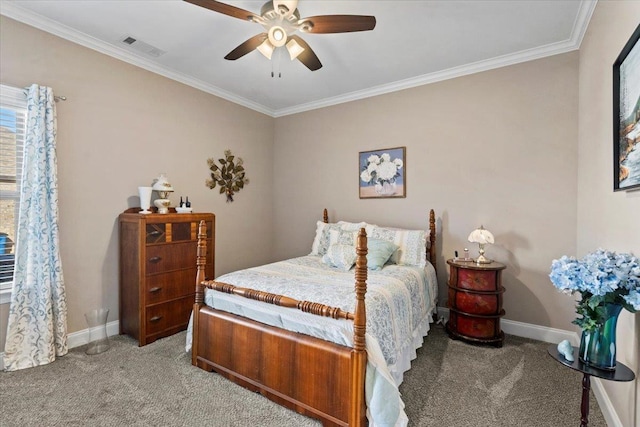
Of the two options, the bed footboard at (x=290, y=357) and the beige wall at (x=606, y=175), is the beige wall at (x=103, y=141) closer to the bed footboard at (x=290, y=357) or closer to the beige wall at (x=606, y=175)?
the bed footboard at (x=290, y=357)

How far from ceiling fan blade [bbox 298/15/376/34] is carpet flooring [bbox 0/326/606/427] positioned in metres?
2.51

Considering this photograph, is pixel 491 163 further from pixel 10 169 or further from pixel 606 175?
pixel 10 169

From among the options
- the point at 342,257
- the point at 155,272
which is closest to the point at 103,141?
the point at 155,272

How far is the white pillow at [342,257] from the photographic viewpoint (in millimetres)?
2871

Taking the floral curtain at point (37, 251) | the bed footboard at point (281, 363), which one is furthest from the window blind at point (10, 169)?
the bed footboard at point (281, 363)

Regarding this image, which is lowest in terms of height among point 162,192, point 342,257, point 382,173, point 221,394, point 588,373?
point 221,394

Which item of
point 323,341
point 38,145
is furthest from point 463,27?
point 38,145

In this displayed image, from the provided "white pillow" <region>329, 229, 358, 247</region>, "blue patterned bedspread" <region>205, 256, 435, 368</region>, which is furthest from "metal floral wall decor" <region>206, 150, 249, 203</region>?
"blue patterned bedspread" <region>205, 256, 435, 368</region>

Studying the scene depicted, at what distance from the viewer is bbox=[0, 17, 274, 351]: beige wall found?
255cm

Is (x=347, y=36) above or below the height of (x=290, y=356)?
above

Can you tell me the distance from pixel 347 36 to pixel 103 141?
2505 mm

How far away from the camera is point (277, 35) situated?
2133 mm

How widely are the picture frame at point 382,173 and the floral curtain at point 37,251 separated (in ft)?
10.4

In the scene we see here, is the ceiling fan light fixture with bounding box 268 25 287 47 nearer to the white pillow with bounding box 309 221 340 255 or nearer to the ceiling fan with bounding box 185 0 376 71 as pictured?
the ceiling fan with bounding box 185 0 376 71
